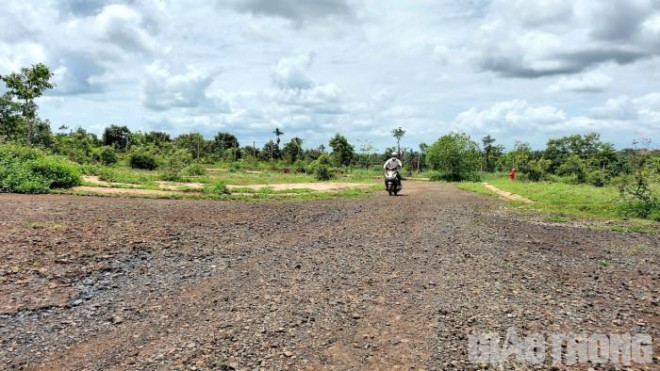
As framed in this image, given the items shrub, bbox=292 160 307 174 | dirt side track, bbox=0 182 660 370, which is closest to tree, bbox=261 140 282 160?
shrub, bbox=292 160 307 174

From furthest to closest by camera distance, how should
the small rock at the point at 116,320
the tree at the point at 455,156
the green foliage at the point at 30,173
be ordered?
the tree at the point at 455,156
the green foliage at the point at 30,173
the small rock at the point at 116,320

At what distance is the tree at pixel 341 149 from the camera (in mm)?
67312

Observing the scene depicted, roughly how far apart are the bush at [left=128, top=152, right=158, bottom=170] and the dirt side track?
33.3m

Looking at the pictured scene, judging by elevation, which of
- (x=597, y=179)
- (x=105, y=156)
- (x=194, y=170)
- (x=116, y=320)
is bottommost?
(x=116, y=320)

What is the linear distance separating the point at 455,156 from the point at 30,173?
42136 millimetres

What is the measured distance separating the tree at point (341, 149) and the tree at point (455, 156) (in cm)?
1703

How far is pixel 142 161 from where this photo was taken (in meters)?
42.2

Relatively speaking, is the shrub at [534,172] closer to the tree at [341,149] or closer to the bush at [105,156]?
the tree at [341,149]

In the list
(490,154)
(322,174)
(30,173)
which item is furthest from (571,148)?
(30,173)

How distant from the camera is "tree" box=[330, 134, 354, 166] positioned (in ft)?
221

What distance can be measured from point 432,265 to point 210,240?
14.5ft

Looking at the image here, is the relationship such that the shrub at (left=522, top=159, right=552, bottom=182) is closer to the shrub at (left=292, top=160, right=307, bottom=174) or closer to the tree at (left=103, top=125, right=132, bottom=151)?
the shrub at (left=292, top=160, right=307, bottom=174)

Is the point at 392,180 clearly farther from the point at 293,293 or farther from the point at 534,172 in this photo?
the point at 534,172

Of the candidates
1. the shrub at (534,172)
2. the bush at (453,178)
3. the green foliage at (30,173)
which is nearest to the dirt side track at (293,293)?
the green foliage at (30,173)
